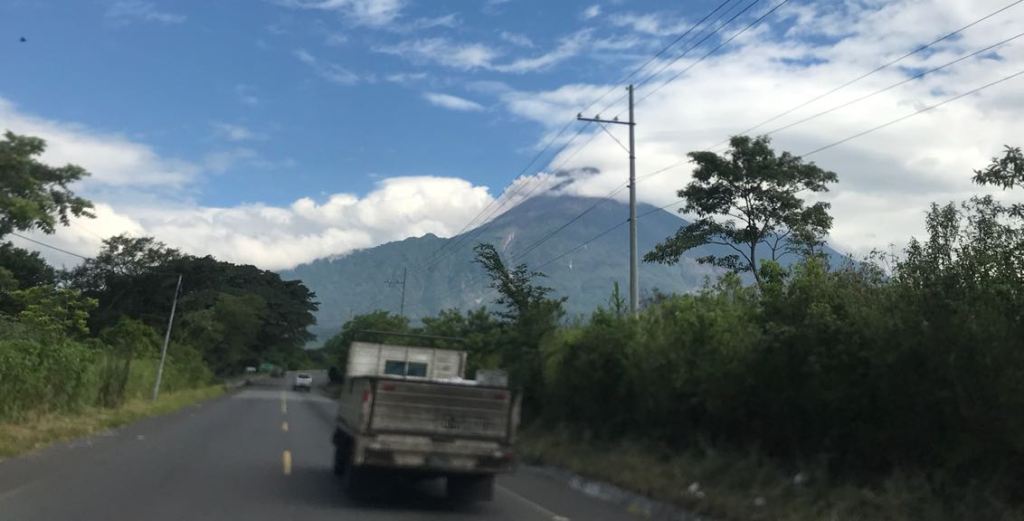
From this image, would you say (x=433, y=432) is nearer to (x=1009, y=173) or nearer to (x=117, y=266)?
(x=1009, y=173)

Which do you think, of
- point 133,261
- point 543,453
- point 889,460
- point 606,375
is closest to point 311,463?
point 543,453

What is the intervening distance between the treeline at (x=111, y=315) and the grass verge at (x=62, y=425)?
1.51 ft

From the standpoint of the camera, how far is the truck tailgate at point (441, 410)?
10602 millimetres

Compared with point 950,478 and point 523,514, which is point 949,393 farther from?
point 523,514

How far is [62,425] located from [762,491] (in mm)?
17022

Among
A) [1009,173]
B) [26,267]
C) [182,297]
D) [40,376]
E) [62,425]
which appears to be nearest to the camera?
[1009,173]

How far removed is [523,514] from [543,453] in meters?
7.61

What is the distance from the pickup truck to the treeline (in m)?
7.74

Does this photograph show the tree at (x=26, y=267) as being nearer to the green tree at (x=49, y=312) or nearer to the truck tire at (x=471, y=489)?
the green tree at (x=49, y=312)

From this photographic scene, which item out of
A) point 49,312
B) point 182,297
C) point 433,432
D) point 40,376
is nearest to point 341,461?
point 433,432

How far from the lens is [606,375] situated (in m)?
17.8

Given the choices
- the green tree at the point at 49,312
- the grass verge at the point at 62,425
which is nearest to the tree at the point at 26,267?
the green tree at the point at 49,312

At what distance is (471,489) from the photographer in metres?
11.4

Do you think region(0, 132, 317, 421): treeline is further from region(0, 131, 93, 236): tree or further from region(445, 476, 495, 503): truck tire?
region(445, 476, 495, 503): truck tire
